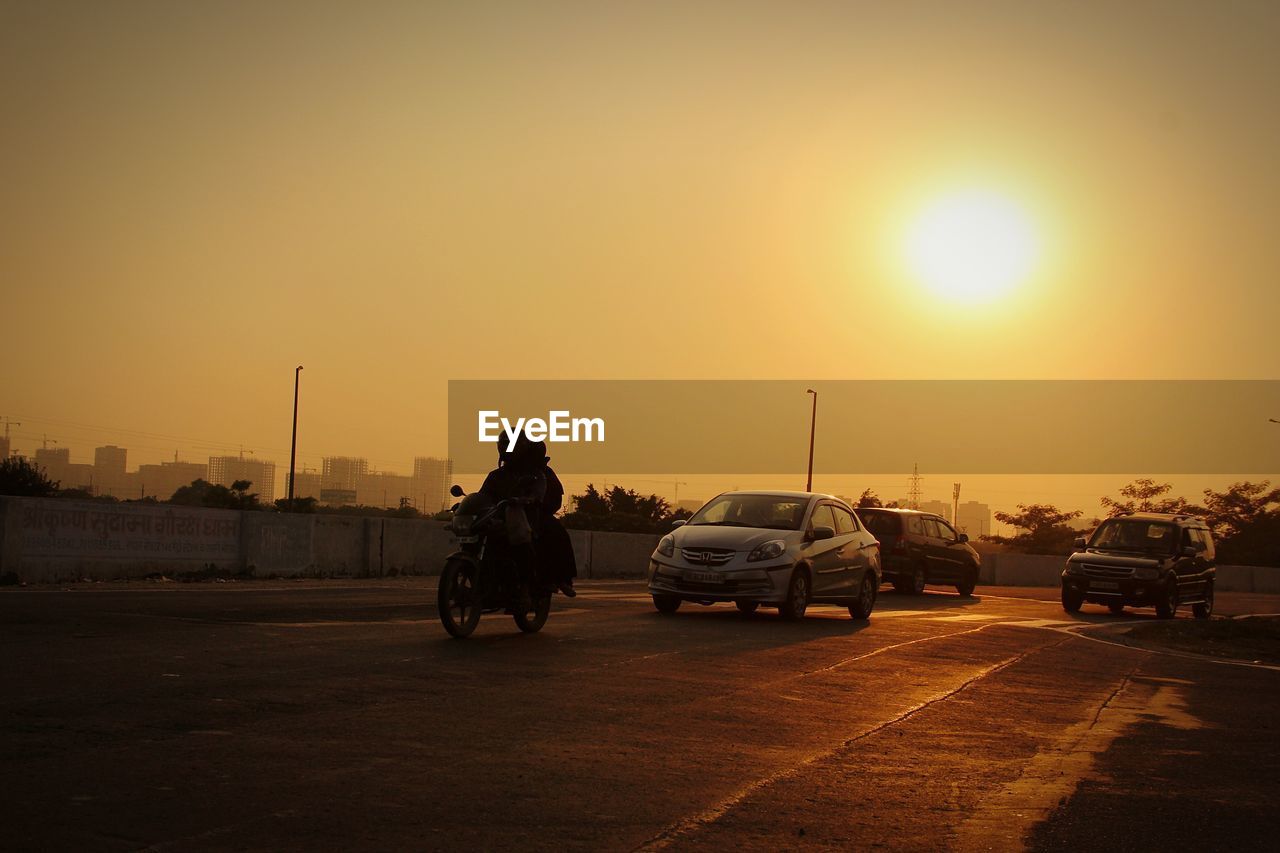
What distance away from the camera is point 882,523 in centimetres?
3231

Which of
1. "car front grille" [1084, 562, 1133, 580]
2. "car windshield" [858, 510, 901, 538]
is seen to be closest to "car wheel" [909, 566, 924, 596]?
"car windshield" [858, 510, 901, 538]

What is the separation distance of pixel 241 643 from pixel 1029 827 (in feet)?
23.7

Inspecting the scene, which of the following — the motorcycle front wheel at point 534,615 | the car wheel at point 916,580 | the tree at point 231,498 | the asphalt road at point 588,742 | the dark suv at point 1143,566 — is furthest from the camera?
the tree at point 231,498

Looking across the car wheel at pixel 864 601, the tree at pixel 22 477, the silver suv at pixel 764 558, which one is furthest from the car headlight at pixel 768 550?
the tree at pixel 22 477

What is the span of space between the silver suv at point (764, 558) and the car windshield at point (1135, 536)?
10.0 m

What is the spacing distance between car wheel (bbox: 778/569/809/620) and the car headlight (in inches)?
14.5

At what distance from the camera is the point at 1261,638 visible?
63.0ft

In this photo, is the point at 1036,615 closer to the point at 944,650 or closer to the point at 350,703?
the point at 944,650

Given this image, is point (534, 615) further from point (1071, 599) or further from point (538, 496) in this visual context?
point (1071, 599)

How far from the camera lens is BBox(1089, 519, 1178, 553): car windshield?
27.1 m

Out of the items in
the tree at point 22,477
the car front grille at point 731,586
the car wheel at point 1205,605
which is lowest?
the car wheel at point 1205,605

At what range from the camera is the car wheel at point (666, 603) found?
17750 mm

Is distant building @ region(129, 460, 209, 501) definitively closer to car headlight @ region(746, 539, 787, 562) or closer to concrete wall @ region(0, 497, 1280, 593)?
concrete wall @ region(0, 497, 1280, 593)

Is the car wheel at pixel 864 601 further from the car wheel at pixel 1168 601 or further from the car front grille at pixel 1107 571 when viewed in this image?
the car wheel at pixel 1168 601
